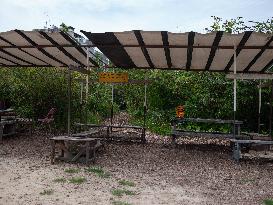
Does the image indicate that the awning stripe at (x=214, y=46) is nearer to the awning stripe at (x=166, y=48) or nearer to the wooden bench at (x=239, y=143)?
the awning stripe at (x=166, y=48)

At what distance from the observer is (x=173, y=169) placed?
25.2ft

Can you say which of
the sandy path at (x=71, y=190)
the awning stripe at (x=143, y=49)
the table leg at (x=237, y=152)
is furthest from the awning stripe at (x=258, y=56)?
the sandy path at (x=71, y=190)

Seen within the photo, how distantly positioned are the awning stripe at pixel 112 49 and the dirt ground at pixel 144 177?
2599 mm

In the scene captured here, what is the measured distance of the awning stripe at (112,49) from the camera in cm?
827

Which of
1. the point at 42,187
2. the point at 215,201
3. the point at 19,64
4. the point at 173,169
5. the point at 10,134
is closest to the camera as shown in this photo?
the point at 215,201

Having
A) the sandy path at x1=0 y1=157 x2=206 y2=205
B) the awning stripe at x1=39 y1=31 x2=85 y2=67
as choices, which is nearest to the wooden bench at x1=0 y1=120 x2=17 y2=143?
the awning stripe at x1=39 y1=31 x2=85 y2=67

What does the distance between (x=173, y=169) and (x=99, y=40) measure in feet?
11.6

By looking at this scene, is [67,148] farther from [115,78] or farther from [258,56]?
[258,56]

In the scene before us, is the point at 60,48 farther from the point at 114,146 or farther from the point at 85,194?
the point at 85,194

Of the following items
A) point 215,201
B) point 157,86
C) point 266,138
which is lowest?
point 215,201

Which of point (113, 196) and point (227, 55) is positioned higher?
point (227, 55)

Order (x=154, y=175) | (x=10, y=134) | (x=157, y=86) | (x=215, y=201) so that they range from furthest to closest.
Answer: (x=157, y=86) → (x=10, y=134) → (x=154, y=175) → (x=215, y=201)

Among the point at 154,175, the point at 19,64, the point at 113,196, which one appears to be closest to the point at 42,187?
the point at 113,196

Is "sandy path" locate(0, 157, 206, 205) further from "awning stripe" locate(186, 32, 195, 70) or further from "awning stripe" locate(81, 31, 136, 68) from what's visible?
"awning stripe" locate(186, 32, 195, 70)
